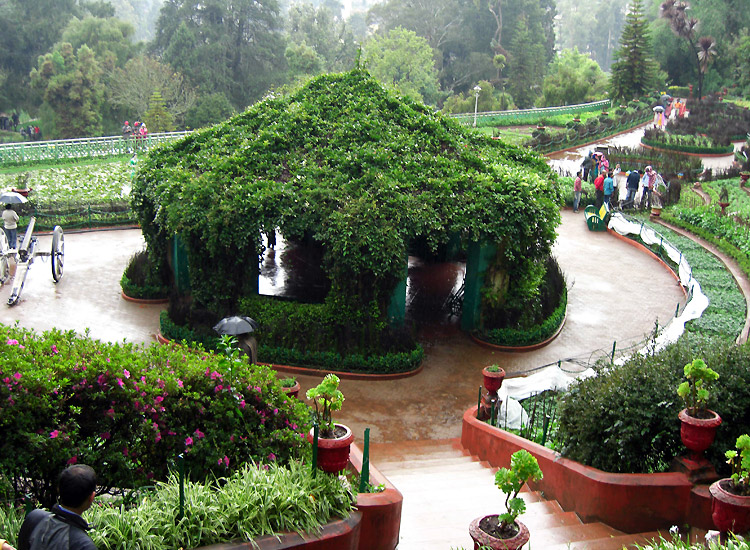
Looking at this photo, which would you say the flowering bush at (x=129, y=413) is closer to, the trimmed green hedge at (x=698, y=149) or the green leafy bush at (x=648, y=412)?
the green leafy bush at (x=648, y=412)

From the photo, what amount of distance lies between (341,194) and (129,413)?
296 inches

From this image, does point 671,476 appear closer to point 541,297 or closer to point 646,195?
point 541,297

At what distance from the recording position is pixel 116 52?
52.3m

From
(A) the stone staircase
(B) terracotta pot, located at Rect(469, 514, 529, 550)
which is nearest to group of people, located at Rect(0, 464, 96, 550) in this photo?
(B) terracotta pot, located at Rect(469, 514, 529, 550)

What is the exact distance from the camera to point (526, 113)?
49.1 meters

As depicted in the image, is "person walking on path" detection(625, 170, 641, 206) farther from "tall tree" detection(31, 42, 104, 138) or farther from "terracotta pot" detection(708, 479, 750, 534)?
"tall tree" detection(31, 42, 104, 138)

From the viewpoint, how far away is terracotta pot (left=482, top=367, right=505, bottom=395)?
9797mm

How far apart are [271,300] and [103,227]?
34.7ft

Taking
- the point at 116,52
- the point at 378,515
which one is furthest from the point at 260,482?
the point at 116,52

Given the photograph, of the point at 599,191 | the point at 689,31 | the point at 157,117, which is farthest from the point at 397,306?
the point at 689,31

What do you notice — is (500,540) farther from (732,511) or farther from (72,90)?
(72,90)

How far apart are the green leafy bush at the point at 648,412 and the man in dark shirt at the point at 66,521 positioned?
4.66m

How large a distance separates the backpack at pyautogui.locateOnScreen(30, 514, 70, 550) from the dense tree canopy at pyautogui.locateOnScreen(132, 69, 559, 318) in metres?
8.27

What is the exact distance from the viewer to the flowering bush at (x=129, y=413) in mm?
5238
